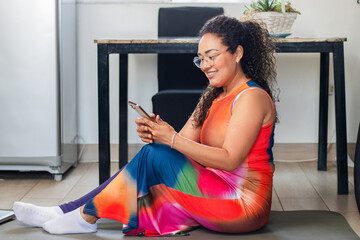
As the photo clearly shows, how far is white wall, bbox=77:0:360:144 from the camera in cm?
321

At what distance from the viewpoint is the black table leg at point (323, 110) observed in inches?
119

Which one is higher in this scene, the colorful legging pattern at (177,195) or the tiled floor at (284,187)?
the colorful legging pattern at (177,195)

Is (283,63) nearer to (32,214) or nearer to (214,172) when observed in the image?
(214,172)

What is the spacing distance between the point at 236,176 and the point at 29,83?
1.50 m

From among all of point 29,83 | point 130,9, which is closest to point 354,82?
point 130,9

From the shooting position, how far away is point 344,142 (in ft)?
8.10

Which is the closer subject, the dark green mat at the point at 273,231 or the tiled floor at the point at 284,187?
the dark green mat at the point at 273,231

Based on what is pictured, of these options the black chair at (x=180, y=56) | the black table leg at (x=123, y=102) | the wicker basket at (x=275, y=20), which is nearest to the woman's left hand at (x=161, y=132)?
the wicker basket at (x=275, y=20)

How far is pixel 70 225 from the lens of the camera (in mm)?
1722

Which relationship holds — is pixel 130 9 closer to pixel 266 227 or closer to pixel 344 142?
pixel 344 142

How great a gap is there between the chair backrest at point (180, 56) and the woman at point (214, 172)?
131 cm

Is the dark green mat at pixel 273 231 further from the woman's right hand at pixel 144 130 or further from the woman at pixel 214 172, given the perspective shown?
the woman's right hand at pixel 144 130

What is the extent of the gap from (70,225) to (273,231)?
685 millimetres

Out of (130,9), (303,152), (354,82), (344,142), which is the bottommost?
(303,152)
